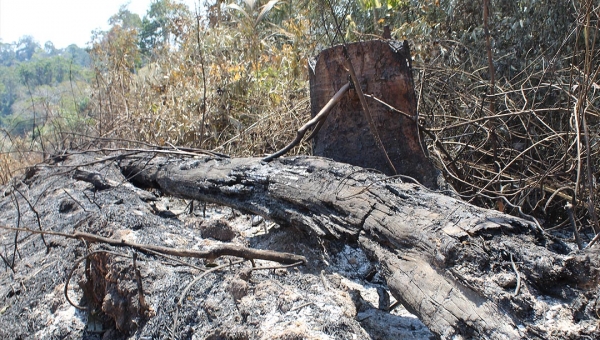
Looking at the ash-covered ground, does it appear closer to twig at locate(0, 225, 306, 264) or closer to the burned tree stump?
twig at locate(0, 225, 306, 264)

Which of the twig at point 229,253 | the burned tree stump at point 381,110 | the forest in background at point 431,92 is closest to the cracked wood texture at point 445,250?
the twig at point 229,253

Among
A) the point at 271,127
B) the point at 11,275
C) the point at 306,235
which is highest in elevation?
the point at 271,127

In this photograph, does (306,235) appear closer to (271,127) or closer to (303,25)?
(271,127)

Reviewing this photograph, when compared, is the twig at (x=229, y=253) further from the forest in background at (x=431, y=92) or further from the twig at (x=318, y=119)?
the forest in background at (x=431, y=92)

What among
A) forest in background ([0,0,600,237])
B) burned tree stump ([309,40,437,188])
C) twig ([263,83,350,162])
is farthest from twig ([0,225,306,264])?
forest in background ([0,0,600,237])

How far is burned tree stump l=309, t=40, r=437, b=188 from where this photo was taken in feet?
9.24

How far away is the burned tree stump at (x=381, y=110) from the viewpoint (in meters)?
2.82

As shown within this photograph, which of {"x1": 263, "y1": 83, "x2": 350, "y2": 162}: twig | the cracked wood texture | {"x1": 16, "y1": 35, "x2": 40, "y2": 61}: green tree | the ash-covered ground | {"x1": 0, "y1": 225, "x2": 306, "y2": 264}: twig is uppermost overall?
{"x1": 16, "y1": 35, "x2": 40, "y2": 61}: green tree

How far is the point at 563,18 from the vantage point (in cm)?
416

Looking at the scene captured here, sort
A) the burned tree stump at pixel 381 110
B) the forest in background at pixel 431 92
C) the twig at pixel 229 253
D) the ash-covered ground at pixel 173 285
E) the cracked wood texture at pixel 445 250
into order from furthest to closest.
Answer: the forest in background at pixel 431 92 < the burned tree stump at pixel 381 110 < the twig at pixel 229 253 < the ash-covered ground at pixel 173 285 < the cracked wood texture at pixel 445 250

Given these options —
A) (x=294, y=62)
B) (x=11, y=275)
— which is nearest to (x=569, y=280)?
(x=11, y=275)

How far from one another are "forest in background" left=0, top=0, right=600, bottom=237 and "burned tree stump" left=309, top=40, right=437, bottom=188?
17 cm

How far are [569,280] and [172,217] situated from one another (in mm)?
2330

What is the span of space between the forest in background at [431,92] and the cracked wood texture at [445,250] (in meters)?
0.77
